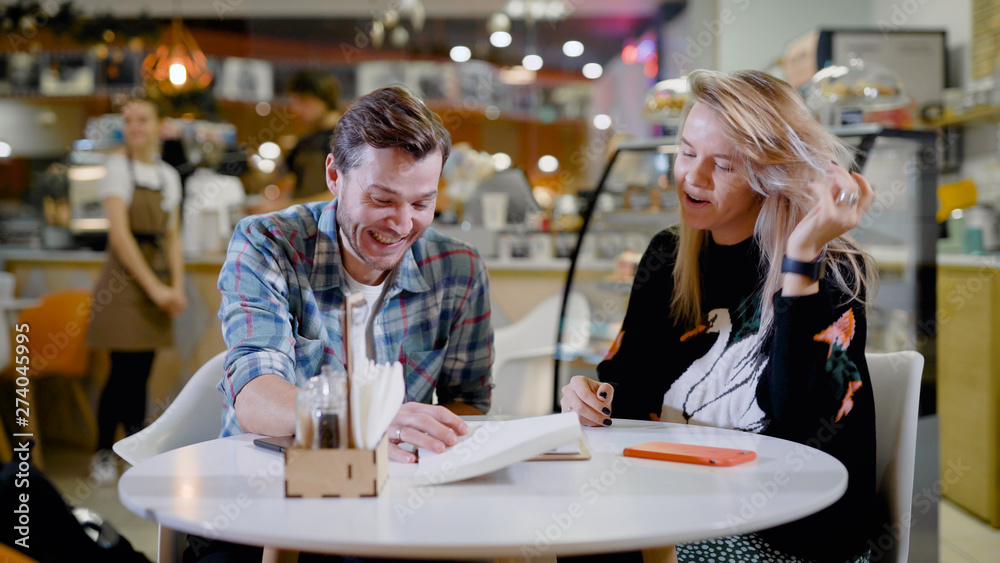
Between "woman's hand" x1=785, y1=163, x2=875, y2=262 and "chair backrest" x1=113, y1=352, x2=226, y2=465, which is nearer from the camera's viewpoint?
"woman's hand" x1=785, y1=163, x2=875, y2=262

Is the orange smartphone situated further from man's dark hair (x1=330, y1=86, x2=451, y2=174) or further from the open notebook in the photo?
man's dark hair (x1=330, y1=86, x2=451, y2=174)

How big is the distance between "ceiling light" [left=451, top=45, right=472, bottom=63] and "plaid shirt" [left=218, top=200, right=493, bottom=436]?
21.5 ft

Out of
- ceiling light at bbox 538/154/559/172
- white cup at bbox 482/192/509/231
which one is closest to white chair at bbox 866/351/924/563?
white cup at bbox 482/192/509/231

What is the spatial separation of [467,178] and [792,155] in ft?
10.4

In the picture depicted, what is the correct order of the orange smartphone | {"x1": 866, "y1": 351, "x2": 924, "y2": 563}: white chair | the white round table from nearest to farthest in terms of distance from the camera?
1. the white round table
2. the orange smartphone
3. {"x1": 866, "y1": 351, "x2": 924, "y2": 563}: white chair

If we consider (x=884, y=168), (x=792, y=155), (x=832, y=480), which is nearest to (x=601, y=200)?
(x=884, y=168)

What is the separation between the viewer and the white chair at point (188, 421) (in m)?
1.46

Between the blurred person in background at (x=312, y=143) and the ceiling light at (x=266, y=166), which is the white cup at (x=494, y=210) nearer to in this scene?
the blurred person in background at (x=312, y=143)

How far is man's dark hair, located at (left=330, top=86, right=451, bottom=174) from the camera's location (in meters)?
1.49

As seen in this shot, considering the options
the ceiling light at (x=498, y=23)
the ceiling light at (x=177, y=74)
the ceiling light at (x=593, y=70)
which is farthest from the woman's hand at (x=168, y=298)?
the ceiling light at (x=593, y=70)

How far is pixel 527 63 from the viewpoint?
26.5 ft

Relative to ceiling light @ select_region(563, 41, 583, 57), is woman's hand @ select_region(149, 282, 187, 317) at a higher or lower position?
lower

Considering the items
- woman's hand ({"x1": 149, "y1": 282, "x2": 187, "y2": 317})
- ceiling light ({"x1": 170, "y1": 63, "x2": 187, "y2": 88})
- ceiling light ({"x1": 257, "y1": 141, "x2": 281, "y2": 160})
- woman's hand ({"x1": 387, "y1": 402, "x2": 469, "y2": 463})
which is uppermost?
ceiling light ({"x1": 170, "y1": 63, "x2": 187, "y2": 88})

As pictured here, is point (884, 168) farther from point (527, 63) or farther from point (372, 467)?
point (527, 63)
